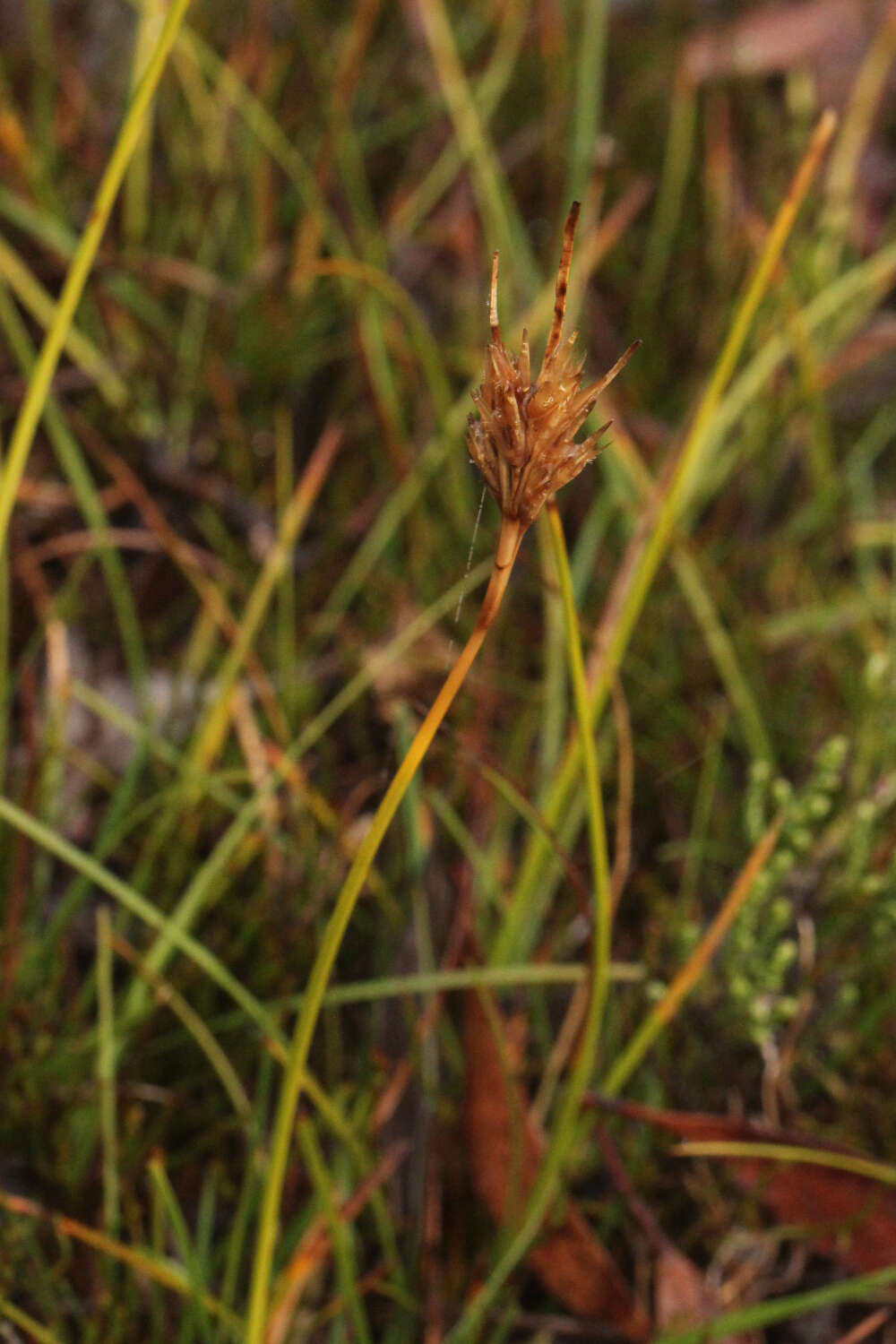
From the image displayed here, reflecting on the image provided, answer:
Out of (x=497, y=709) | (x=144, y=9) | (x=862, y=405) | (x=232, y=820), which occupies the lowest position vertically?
(x=232, y=820)

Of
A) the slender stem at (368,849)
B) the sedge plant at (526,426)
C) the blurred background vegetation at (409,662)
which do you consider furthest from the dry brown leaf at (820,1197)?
the sedge plant at (526,426)

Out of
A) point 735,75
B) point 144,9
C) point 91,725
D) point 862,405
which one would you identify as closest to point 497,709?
point 91,725

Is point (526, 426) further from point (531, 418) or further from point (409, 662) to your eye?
point (409, 662)

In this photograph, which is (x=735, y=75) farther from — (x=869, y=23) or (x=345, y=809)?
(x=345, y=809)

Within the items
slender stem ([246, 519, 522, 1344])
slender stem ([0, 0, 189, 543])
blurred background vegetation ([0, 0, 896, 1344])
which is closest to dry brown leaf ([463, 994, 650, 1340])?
blurred background vegetation ([0, 0, 896, 1344])

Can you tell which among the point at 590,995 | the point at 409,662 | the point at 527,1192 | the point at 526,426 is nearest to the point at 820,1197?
A: the point at 527,1192

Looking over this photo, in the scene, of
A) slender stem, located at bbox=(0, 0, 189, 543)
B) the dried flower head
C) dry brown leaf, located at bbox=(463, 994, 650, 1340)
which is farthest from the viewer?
dry brown leaf, located at bbox=(463, 994, 650, 1340)

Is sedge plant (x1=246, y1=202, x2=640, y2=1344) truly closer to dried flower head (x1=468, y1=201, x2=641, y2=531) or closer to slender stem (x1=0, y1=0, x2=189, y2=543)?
dried flower head (x1=468, y1=201, x2=641, y2=531)
